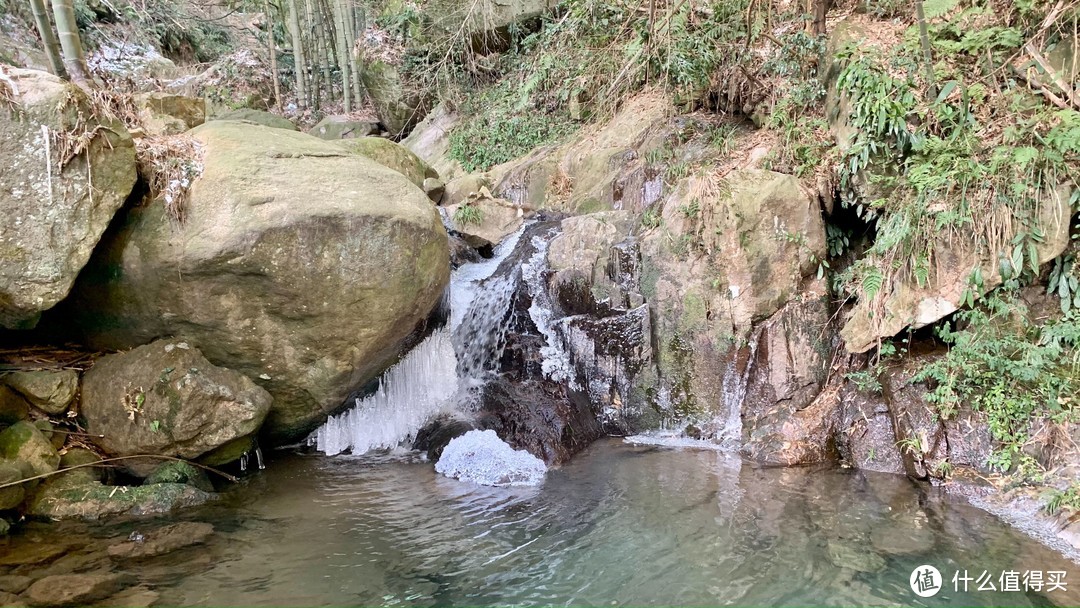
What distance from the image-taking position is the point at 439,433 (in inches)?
249

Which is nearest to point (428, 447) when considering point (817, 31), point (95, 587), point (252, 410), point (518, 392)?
point (518, 392)

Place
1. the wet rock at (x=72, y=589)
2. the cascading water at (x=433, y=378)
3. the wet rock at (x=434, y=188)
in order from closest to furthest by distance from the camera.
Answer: the wet rock at (x=72, y=589) → the cascading water at (x=433, y=378) → the wet rock at (x=434, y=188)

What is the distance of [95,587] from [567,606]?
2856 millimetres

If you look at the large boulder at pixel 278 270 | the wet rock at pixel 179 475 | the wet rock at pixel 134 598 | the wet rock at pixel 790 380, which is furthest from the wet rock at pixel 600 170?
the wet rock at pixel 134 598

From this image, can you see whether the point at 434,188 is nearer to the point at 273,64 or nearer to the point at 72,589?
the point at 72,589

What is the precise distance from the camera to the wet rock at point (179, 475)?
16.5 ft

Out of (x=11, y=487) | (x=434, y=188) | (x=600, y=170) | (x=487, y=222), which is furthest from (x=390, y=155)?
(x=11, y=487)

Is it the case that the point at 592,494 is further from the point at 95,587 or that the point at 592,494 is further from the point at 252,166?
the point at 252,166

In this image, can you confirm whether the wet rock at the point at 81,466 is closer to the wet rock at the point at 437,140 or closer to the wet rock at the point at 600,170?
the wet rock at the point at 600,170

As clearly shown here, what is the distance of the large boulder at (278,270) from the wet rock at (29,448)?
0.93m

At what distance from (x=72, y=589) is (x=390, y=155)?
674 cm

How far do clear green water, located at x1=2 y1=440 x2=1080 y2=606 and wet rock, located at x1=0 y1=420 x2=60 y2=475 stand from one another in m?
0.56

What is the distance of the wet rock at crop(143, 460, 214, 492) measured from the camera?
5.02 metres

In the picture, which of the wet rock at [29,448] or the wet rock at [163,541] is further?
the wet rock at [29,448]
